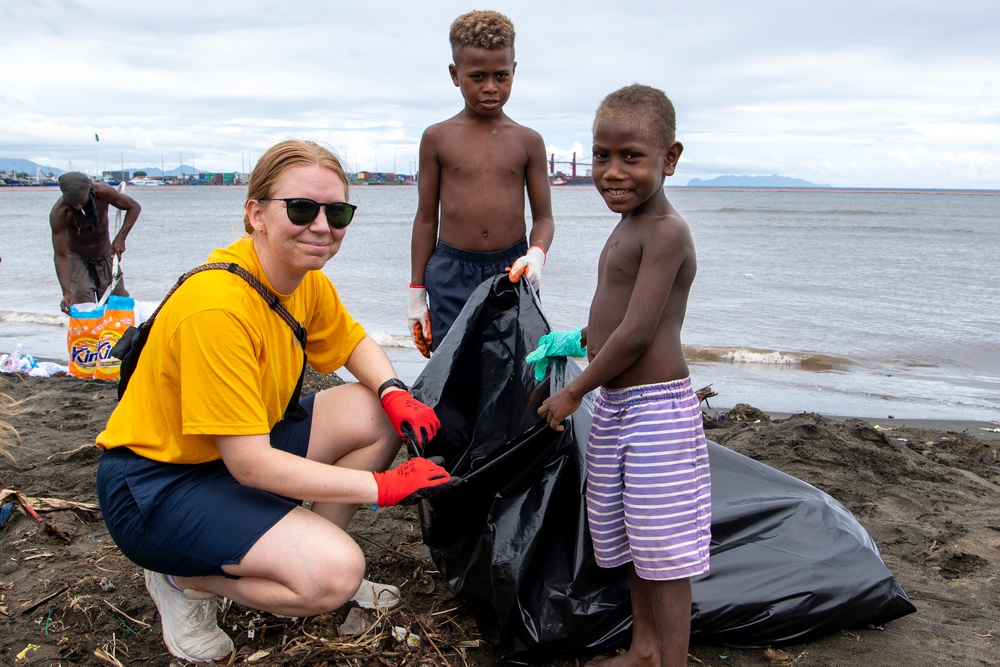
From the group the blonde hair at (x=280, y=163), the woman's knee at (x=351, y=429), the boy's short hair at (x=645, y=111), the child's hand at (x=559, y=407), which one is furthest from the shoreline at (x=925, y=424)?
the blonde hair at (x=280, y=163)

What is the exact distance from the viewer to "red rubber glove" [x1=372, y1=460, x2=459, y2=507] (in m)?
1.92

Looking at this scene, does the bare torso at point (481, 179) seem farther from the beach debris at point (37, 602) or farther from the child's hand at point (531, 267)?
the beach debris at point (37, 602)

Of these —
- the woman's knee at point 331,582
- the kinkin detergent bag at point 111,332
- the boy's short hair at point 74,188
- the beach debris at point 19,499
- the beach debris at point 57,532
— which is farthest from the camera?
the boy's short hair at point 74,188

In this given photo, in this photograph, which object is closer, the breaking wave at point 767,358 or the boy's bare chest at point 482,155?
the boy's bare chest at point 482,155

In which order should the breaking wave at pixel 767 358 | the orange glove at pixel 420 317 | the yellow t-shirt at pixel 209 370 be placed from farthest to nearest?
the breaking wave at pixel 767 358 → the orange glove at pixel 420 317 → the yellow t-shirt at pixel 209 370

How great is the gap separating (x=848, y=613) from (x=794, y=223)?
27640 millimetres

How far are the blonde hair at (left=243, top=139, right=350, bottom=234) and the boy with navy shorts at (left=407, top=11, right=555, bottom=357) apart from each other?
3.42 feet

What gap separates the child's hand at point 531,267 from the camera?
2.55 metres

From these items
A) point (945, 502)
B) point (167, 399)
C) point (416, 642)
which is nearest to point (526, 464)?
point (416, 642)

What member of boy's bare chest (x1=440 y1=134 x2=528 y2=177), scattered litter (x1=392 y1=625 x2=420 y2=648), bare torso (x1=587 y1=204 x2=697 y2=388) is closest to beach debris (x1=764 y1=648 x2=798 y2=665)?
bare torso (x1=587 y1=204 x2=697 y2=388)

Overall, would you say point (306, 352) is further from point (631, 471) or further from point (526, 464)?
point (631, 471)

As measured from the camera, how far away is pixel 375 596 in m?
2.34

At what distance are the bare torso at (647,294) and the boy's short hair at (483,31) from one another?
48.4 inches

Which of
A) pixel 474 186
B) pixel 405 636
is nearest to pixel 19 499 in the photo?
pixel 405 636
